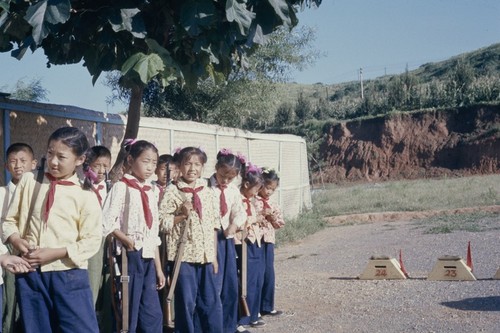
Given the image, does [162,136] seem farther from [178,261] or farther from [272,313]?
[178,261]

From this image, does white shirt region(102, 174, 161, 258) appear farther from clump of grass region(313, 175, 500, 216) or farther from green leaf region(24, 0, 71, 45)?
clump of grass region(313, 175, 500, 216)

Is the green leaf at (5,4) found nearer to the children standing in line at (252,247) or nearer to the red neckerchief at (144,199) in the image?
the red neckerchief at (144,199)

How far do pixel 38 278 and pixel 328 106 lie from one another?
177 feet

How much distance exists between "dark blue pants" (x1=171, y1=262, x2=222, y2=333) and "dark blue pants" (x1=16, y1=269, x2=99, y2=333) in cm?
154

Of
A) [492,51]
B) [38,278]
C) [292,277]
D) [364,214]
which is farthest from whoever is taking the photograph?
[492,51]

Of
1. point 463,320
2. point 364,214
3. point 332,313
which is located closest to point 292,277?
point 332,313

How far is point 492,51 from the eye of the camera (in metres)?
61.0

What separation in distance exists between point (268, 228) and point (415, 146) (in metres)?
40.9

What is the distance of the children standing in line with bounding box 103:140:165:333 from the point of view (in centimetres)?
485

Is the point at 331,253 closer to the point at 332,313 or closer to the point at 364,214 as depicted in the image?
the point at 332,313

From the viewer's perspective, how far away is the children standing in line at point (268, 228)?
6.94 meters

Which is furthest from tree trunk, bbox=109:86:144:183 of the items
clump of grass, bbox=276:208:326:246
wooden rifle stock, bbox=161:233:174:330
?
clump of grass, bbox=276:208:326:246

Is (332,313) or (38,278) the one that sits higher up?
(38,278)

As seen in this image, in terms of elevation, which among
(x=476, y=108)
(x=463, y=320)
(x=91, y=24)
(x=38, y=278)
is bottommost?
(x=463, y=320)
